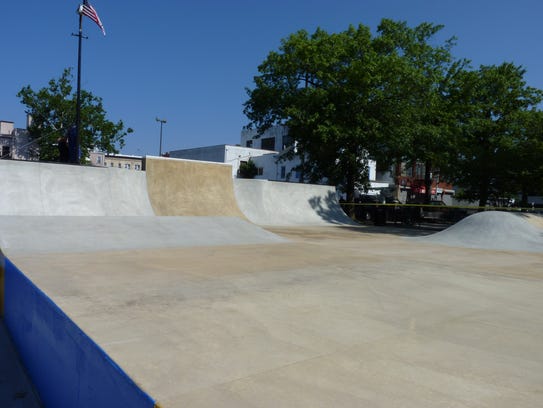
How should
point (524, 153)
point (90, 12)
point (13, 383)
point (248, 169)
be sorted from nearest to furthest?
point (13, 383) → point (90, 12) → point (524, 153) → point (248, 169)

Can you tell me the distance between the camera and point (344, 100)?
24375mm

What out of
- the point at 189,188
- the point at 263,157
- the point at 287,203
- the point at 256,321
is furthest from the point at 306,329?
the point at 263,157

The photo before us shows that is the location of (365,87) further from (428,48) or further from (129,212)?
(129,212)

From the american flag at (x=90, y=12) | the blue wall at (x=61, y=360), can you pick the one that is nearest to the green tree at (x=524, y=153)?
the american flag at (x=90, y=12)

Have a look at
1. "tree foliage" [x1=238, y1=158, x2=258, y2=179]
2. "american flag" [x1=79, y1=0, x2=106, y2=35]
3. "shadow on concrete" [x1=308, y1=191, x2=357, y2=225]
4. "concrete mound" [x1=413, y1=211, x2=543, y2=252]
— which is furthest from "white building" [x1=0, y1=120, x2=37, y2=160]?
"concrete mound" [x1=413, y1=211, x2=543, y2=252]

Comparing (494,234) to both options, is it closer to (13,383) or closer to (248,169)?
(13,383)

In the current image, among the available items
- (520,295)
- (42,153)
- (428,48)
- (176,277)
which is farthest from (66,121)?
(520,295)

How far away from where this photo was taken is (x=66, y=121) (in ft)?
126

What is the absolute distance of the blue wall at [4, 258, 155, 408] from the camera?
6.71 ft

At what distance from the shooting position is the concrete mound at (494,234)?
13.2m

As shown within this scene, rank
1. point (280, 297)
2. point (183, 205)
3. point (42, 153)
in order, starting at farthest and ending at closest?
point (42, 153) < point (183, 205) < point (280, 297)

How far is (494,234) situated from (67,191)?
574 inches

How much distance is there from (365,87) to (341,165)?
5.43 metres

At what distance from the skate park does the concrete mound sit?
2.88 metres
